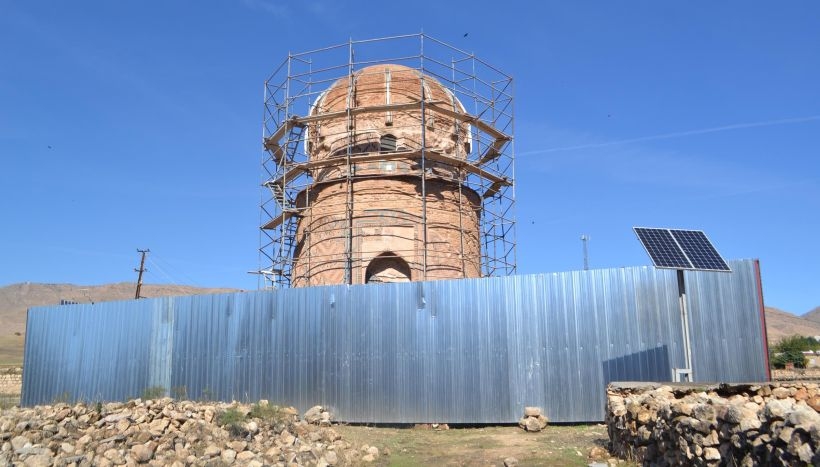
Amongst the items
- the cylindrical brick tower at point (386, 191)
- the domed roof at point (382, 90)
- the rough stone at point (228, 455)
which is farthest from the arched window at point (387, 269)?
the rough stone at point (228, 455)

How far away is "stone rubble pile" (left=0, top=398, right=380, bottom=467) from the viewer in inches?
407

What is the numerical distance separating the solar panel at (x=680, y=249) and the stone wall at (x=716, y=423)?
297cm

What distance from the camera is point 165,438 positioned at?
11.2 metres

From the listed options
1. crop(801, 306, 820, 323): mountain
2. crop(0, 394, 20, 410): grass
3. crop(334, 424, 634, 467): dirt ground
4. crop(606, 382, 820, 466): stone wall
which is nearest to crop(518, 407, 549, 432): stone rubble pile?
crop(334, 424, 634, 467): dirt ground

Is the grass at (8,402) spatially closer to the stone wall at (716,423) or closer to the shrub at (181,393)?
the shrub at (181,393)

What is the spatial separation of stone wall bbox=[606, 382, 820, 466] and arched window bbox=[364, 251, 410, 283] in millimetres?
10319

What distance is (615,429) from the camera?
9859 mm

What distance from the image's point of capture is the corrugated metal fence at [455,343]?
13922 millimetres

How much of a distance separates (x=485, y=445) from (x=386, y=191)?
10.5 metres

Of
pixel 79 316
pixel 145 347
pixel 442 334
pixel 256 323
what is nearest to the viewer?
pixel 442 334

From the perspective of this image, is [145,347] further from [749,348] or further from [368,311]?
[749,348]

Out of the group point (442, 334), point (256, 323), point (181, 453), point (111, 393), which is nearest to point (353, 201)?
point (256, 323)

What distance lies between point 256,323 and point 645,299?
32.5 feet

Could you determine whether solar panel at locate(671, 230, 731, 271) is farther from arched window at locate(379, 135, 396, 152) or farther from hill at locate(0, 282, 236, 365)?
hill at locate(0, 282, 236, 365)
